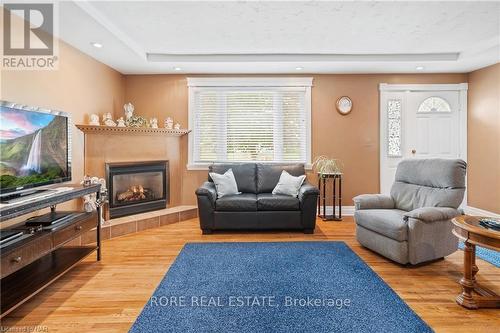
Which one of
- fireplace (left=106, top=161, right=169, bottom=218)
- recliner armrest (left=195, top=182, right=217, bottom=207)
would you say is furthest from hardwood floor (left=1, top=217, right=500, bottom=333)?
fireplace (left=106, top=161, right=169, bottom=218)

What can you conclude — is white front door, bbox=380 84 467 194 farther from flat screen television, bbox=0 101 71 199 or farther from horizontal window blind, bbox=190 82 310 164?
flat screen television, bbox=0 101 71 199

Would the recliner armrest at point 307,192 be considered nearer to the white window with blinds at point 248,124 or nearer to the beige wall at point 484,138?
the white window with blinds at point 248,124

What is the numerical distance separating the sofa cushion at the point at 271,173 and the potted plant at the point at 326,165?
45cm

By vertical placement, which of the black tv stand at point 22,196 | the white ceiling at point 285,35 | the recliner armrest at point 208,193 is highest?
the white ceiling at point 285,35

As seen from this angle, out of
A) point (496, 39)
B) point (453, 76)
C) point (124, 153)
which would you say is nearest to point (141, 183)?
point (124, 153)

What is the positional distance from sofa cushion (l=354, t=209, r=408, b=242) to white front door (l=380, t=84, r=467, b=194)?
209cm

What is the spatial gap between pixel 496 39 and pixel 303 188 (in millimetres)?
3231

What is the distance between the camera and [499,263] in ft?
9.14

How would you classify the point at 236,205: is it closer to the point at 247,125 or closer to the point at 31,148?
the point at 247,125

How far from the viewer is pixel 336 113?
4.91 m

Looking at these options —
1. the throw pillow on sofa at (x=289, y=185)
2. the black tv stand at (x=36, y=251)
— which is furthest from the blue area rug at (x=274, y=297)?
the throw pillow on sofa at (x=289, y=185)

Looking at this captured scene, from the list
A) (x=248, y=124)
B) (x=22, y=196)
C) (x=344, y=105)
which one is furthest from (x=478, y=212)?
(x=22, y=196)

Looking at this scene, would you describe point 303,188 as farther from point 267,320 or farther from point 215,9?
point 215,9

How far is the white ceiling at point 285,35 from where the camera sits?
111 inches
